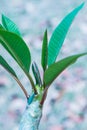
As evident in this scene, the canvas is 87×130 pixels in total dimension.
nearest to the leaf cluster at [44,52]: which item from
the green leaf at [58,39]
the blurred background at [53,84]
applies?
the green leaf at [58,39]

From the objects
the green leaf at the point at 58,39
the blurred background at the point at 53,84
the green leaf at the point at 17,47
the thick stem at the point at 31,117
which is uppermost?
the green leaf at the point at 17,47

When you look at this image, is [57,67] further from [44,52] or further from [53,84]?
[53,84]

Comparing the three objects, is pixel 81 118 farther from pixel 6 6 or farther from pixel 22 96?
pixel 6 6

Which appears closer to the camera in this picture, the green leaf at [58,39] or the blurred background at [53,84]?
the green leaf at [58,39]

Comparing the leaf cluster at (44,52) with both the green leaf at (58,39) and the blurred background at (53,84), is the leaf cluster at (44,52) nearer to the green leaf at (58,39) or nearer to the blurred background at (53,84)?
the green leaf at (58,39)

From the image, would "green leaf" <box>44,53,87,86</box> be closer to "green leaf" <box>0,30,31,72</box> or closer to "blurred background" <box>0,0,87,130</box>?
"green leaf" <box>0,30,31,72</box>

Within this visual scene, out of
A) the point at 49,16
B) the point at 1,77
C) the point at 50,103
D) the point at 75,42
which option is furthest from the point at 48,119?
the point at 49,16

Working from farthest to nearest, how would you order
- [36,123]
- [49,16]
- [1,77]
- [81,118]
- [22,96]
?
[49,16] → [1,77] → [22,96] → [81,118] → [36,123]
